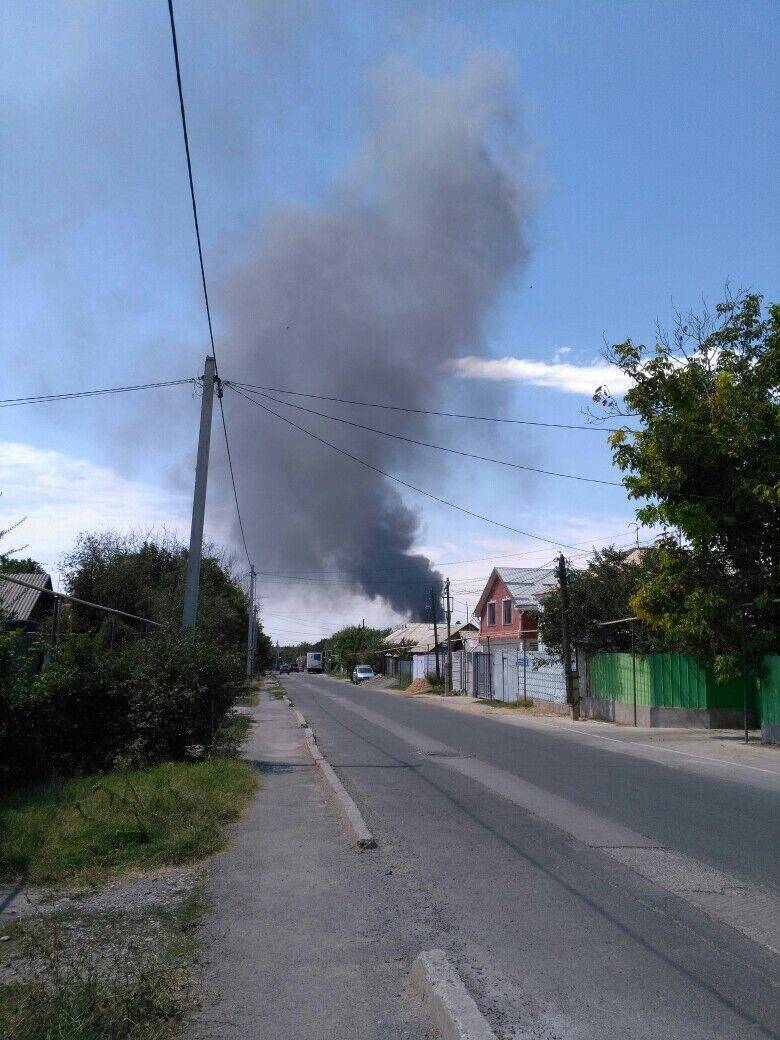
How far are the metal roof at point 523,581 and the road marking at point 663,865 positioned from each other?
131 feet

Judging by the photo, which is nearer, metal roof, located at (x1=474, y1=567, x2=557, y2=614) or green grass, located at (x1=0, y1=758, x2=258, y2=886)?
green grass, located at (x1=0, y1=758, x2=258, y2=886)

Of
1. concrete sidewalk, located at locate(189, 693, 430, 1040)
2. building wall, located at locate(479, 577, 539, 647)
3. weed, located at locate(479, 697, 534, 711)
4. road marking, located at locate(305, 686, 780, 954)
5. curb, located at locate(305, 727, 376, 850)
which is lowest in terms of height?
concrete sidewalk, located at locate(189, 693, 430, 1040)

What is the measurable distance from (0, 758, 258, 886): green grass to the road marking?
3.58 metres

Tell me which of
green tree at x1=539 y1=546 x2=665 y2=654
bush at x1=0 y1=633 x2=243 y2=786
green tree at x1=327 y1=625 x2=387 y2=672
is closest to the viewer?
bush at x1=0 y1=633 x2=243 y2=786

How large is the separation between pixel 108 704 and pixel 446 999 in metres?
9.37

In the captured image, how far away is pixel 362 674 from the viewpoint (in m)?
80.5

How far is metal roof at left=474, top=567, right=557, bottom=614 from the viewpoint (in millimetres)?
52750

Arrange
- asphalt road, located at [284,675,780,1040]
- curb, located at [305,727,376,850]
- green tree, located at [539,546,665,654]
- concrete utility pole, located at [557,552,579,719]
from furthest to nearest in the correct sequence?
green tree, located at [539,546,665,654]
concrete utility pole, located at [557,552,579,719]
curb, located at [305,727,376,850]
asphalt road, located at [284,675,780,1040]

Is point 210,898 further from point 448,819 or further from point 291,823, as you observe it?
point 448,819

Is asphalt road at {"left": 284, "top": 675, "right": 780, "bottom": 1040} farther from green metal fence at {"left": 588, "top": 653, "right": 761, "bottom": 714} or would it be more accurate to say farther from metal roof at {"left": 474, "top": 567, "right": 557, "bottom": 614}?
metal roof at {"left": 474, "top": 567, "right": 557, "bottom": 614}

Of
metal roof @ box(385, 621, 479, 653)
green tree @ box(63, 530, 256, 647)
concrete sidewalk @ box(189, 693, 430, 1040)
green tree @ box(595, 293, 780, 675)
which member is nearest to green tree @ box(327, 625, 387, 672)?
metal roof @ box(385, 621, 479, 653)

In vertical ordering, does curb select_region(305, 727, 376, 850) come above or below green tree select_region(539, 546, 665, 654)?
below

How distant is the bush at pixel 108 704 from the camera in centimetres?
1173

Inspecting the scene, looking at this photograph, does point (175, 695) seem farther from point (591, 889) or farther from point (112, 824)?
point (591, 889)
